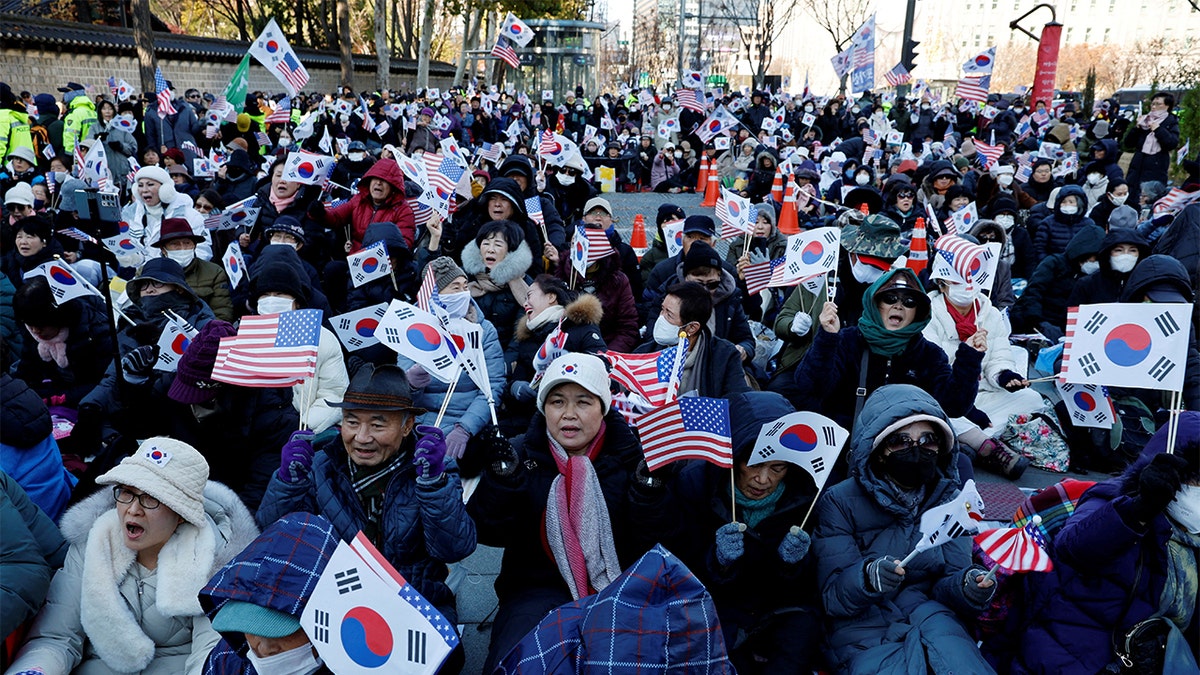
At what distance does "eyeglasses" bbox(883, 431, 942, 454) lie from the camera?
343cm

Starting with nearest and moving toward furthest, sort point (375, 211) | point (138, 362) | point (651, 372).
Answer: point (651, 372), point (138, 362), point (375, 211)

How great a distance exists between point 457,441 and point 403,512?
157cm

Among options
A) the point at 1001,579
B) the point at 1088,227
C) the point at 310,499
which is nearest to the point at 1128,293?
the point at 1088,227

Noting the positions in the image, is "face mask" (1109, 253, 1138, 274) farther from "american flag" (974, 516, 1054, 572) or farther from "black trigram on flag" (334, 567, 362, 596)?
"black trigram on flag" (334, 567, 362, 596)

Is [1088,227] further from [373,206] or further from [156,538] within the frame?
[156,538]

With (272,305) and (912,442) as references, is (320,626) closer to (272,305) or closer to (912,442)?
(912,442)

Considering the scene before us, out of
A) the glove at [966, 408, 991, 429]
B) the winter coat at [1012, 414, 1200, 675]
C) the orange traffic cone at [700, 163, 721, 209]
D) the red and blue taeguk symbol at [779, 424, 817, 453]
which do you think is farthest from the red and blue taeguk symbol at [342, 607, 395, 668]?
the orange traffic cone at [700, 163, 721, 209]

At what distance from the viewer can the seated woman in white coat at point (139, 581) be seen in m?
2.99

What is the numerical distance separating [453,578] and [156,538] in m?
1.39

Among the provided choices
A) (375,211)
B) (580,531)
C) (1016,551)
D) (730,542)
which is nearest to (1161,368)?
(1016,551)

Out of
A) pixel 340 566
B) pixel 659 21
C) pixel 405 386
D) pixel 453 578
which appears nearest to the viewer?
pixel 340 566

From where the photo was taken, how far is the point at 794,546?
333cm

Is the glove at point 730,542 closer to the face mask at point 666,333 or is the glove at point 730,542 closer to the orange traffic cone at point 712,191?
the face mask at point 666,333

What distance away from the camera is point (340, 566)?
2.38 metres
